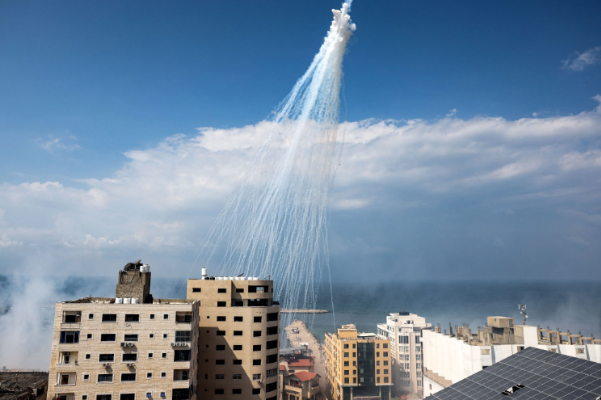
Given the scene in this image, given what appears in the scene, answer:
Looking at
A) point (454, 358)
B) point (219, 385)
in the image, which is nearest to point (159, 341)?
point (219, 385)

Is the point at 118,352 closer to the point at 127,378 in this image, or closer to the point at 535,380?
the point at 127,378

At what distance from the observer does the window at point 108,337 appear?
113 ft

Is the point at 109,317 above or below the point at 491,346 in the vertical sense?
above

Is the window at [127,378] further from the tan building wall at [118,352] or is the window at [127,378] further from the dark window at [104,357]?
the dark window at [104,357]

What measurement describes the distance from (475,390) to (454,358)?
20.4 meters

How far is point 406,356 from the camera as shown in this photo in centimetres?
9650

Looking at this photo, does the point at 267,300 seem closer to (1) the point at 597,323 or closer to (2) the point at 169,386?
(2) the point at 169,386

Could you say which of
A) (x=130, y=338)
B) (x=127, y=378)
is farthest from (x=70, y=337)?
(x=127, y=378)

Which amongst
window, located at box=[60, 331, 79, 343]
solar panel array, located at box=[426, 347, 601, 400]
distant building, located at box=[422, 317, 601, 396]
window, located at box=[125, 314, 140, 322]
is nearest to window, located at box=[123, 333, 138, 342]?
window, located at box=[125, 314, 140, 322]

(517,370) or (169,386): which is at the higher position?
(517,370)

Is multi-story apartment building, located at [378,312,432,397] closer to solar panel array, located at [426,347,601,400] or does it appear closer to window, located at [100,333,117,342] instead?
solar panel array, located at [426,347,601,400]

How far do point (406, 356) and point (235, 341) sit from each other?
6855cm

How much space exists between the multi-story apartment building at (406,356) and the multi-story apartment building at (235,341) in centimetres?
6167

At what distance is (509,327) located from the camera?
4775 cm
